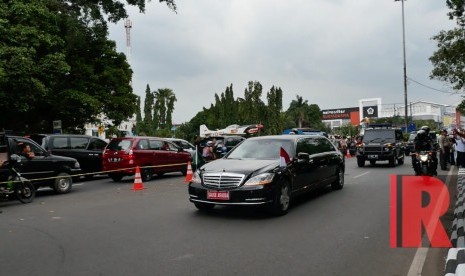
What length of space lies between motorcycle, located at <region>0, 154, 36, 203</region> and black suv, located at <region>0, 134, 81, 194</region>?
623 mm

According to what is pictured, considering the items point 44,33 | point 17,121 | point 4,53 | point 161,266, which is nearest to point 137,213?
point 161,266

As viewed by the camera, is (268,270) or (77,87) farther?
(77,87)

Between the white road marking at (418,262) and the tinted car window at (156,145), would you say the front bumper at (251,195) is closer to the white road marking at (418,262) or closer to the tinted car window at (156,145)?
the white road marking at (418,262)

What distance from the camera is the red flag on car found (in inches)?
355

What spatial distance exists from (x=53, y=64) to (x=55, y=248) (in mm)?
16079

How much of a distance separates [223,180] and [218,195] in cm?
30

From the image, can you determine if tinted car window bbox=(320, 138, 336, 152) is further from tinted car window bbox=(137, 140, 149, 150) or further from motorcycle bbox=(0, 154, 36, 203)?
motorcycle bbox=(0, 154, 36, 203)

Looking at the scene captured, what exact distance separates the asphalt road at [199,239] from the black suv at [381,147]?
1058 centimetres

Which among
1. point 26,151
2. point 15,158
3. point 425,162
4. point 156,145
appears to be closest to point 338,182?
point 425,162

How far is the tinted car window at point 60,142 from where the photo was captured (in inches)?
657

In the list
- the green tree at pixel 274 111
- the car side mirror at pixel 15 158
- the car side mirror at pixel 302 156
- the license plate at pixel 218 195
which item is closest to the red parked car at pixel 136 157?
the car side mirror at pixel 15 158

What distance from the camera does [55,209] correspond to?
10.3 metres

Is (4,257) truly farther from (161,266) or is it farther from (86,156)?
(86,156)

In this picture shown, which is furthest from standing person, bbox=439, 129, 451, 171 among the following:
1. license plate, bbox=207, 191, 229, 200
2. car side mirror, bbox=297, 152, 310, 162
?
license plate, bbox=207, 191, 229, 200
